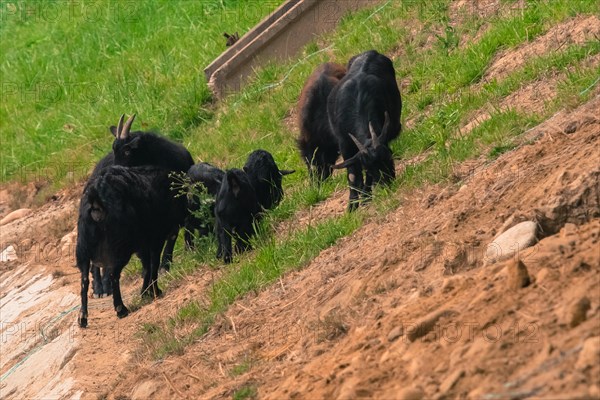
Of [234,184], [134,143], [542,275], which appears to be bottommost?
[542,275]

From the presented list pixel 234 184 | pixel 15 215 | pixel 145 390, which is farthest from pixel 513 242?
pixel 15 215

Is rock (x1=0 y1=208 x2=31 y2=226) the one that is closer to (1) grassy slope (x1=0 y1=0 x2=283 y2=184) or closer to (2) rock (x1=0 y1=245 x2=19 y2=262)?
(1) grassy slope (x1=0 y1=0 x2=283 y2=184)

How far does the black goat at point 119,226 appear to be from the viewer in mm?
12352

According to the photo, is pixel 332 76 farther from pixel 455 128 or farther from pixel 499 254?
pixel 499 254

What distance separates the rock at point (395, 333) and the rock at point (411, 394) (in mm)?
938

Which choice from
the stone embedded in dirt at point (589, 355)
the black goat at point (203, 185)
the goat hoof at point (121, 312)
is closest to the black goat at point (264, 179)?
the black goat at point (203, 185)

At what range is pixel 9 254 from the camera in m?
17.2

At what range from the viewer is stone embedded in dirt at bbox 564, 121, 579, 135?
9518mm

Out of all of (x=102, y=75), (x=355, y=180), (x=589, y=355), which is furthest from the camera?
(x=102, y=75)

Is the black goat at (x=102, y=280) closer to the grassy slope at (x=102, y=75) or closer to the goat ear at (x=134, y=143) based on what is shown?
the goat ear at (x=134, y=143)

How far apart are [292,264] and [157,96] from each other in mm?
9002

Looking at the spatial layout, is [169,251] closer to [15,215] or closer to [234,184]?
[234,184]

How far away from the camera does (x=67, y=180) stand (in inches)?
741

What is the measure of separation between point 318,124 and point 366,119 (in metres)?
1.38
